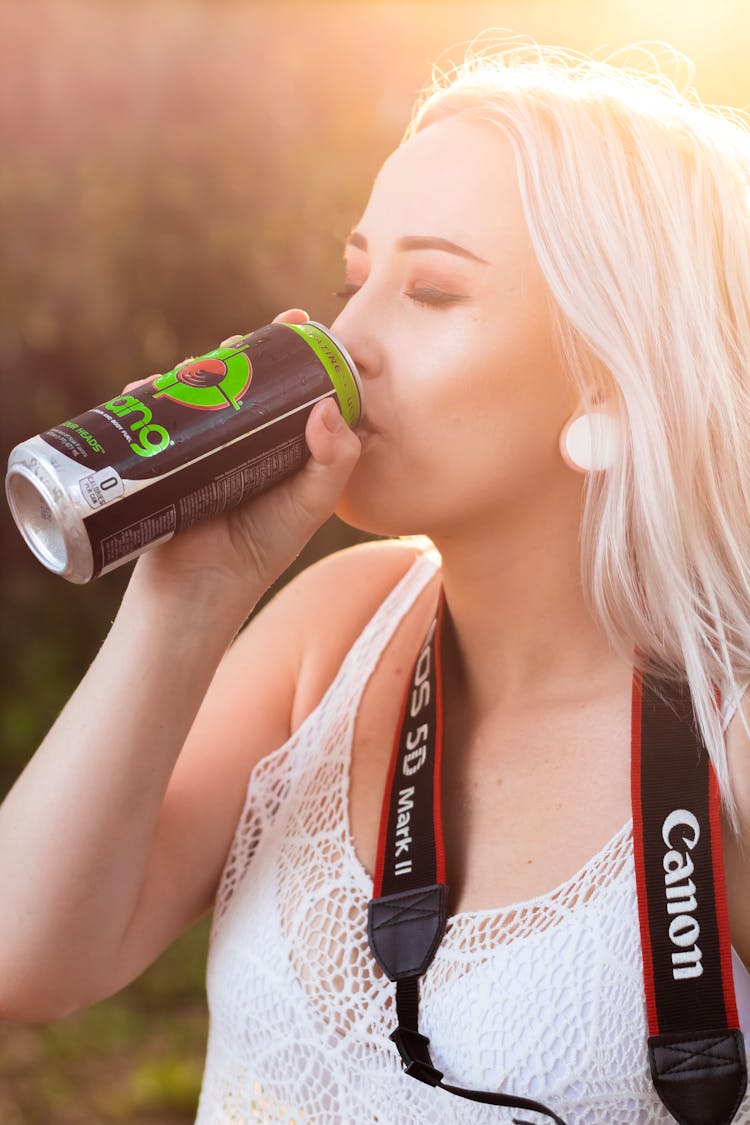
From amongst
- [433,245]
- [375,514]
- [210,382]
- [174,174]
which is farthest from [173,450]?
[174,174]

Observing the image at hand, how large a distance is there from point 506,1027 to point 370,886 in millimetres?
223

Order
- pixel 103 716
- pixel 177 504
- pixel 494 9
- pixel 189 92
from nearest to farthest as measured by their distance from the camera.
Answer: pixel 177 504 < pixel 103 716 < pixel 494 9 < pixel 189 92

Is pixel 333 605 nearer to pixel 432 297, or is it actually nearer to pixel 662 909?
pixel 432 297

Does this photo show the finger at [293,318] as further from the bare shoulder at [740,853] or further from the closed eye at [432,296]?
the bare shoulder at [740,853]

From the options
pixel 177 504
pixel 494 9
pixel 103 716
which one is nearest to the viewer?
pixel 177 504

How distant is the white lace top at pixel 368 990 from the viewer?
1.21 meters

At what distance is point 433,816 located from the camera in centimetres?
134

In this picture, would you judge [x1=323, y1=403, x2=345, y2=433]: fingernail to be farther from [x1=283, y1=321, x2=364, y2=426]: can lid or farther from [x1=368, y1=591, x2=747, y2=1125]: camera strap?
[x1=368, y1=591, x2=747, y2=1125]: camera strap

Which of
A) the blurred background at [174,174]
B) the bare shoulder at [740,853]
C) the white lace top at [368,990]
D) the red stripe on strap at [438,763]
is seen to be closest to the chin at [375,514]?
the red stripe on strap at [438,763]

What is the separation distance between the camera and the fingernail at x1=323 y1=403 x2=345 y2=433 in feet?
4.00

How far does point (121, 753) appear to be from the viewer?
1309 millimetres

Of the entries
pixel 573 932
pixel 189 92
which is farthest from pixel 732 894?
pixel 189 92

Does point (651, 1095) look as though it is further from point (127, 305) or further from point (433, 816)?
point (127, 305)

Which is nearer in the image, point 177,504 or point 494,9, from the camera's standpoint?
point 177,504
